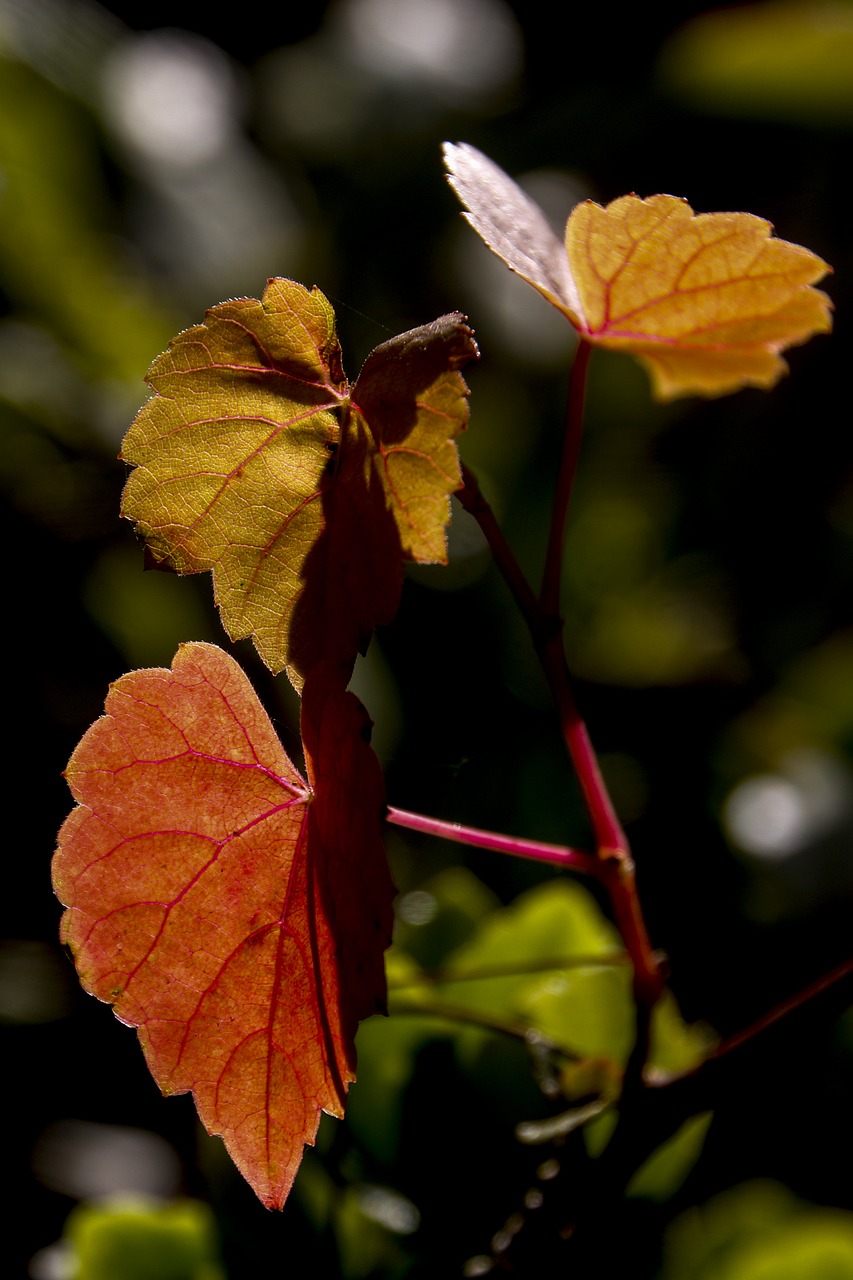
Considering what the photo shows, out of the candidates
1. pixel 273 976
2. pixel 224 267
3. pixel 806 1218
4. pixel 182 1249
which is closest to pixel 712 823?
pixel 806 1218

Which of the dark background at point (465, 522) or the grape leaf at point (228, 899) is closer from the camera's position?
the grape leaf at point (228, 899)

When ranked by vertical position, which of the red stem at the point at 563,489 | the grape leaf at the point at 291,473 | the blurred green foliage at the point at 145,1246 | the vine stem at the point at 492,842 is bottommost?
the blurred green foliage at the point at 145,1246

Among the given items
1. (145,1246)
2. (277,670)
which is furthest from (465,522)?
(277,670)

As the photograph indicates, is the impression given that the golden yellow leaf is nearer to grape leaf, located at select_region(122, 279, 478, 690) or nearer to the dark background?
grape leaf, located at select_region(122, 279, 478, 690)

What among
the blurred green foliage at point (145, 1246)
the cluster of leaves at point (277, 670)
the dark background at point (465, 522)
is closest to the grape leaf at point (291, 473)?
the cluster of leaves at point (277, 670)

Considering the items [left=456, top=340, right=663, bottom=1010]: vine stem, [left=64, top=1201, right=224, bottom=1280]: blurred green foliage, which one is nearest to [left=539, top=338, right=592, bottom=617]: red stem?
[left=456, top=340, right=663, bottom=1010]: vine stem

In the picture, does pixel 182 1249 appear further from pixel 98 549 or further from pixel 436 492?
pixel 98 549

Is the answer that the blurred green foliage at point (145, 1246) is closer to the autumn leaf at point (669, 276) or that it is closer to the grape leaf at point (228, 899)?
the grape leaf at point (228, 899)
